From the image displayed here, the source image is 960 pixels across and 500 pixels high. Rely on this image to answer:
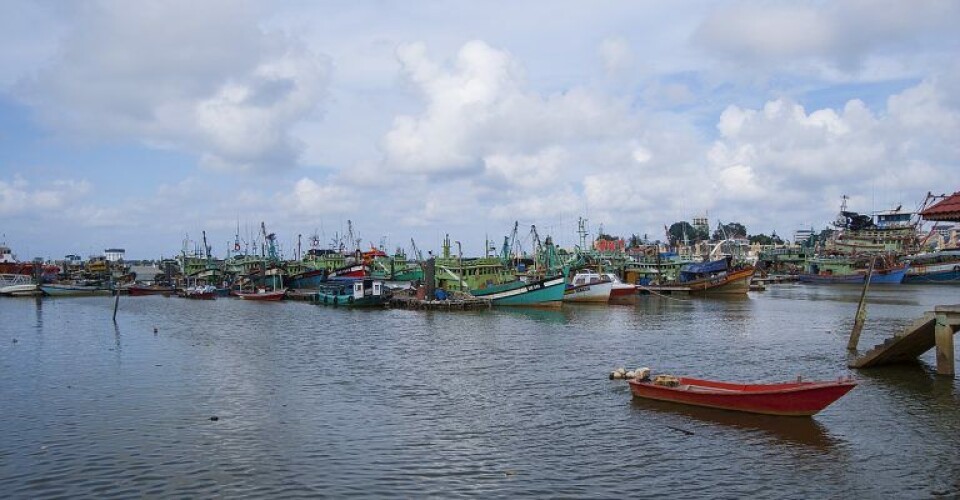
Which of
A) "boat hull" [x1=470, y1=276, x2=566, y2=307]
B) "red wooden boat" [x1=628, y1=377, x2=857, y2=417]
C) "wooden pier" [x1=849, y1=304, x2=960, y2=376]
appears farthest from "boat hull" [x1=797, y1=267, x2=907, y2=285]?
"red wooden boat" [x1=628, y1=377, x2=857, y2=417]

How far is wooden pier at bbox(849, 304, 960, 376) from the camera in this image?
22531mm

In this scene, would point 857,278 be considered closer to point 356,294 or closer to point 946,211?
point 356,294

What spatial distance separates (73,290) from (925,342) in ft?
307

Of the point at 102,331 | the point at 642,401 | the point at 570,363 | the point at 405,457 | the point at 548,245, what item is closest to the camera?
the point at 405,457

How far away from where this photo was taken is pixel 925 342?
25.8 m

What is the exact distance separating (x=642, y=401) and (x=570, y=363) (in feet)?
27.2

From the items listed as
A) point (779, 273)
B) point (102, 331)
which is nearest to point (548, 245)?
point (102, 331)

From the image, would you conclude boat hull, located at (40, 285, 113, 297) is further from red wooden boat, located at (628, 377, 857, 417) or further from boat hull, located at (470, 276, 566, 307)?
red wooden boat, located at (628, 377, 857, 417)

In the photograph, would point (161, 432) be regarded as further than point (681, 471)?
Yes

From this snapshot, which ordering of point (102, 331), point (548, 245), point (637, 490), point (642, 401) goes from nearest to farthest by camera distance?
point (637, 490)
point (642, 401)
point (102, 331)
point (548, 245)

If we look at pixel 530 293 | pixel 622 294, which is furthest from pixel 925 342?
pixel 622 294

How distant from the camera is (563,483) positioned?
14367mm

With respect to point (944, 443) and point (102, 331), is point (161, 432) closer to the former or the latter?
point (944, 443)

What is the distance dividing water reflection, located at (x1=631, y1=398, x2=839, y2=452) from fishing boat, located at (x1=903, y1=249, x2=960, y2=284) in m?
97.7
